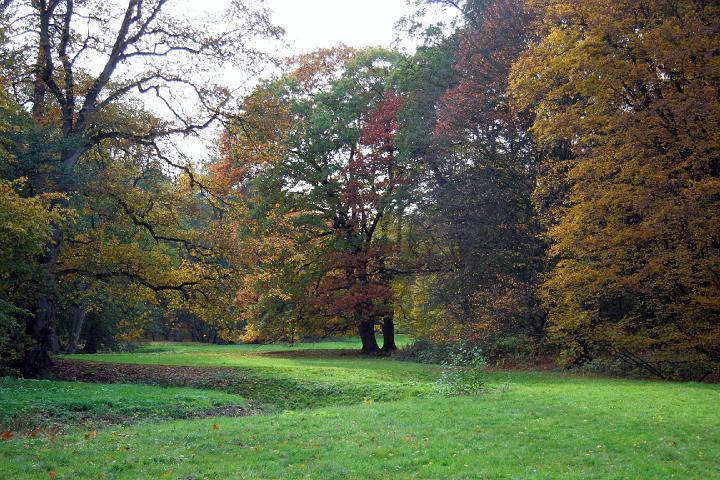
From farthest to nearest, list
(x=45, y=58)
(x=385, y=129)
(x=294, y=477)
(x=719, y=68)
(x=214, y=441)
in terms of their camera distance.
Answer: (x=385, y=129) < (x=45, y=58) < (x=719, y=68) < (x=214, y=441) < (x=294, y=477)

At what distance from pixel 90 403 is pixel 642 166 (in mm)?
15270

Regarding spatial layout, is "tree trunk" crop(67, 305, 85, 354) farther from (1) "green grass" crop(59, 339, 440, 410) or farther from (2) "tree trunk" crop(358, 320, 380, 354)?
(1) "green grass" crop(59, 339, 440, 410)

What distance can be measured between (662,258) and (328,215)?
59.5 ft

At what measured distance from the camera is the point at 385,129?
99.3ft

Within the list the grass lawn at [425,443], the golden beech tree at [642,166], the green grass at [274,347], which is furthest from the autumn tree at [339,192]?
the grass lawn at [425,443]

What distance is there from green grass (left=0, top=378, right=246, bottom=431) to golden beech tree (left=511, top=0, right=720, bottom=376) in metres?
11.3

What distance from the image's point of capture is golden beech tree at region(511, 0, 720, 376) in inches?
637

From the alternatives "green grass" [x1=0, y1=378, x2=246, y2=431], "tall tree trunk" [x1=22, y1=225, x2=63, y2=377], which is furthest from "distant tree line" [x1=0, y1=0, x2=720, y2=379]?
"green grass" [x1=0, y1=378, x2=246, y2=431]

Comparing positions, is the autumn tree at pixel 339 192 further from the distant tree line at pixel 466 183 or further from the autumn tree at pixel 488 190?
the autumn tree at pixel 488 190

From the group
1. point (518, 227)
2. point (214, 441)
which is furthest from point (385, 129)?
point (214, 441)

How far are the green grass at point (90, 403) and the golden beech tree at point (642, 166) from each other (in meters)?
11.3

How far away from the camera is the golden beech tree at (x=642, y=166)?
637 inches

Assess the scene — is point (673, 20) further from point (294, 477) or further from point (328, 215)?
point (328, 215)

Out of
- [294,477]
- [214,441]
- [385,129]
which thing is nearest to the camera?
[294,477]
